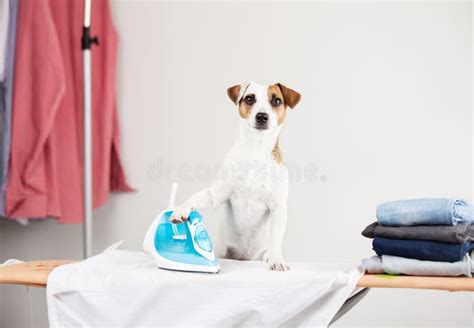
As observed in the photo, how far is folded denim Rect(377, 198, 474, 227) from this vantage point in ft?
3.59

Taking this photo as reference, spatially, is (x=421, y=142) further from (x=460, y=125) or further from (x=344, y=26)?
(x=344, y=26)

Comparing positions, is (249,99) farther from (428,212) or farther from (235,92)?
(428,212)

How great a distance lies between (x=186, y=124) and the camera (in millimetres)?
1875

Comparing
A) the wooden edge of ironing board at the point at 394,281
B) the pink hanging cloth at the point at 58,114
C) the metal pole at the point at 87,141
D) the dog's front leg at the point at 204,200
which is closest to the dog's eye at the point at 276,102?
the dog's front leg at the point at 204,200

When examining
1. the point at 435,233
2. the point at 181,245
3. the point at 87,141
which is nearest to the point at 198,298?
the point at 181,245

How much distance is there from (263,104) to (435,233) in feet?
1.59

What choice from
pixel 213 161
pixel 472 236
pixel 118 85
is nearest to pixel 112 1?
pixel 118 85

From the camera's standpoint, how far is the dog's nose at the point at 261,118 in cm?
125

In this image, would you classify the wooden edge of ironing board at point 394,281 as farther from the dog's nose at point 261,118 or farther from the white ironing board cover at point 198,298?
the dog's nose at point 261,118

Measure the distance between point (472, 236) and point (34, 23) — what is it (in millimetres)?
1491

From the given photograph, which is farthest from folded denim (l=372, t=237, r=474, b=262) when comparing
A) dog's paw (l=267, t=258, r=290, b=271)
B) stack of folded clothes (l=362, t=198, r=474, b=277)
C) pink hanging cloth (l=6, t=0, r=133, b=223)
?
pink hanging cloth (l=6, t=0, r=133, b=223)

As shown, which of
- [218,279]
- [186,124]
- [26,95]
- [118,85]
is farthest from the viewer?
[118,85]

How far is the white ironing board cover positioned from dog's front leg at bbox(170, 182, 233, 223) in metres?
0.13

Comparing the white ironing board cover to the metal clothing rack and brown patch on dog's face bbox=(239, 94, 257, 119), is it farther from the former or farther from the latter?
the metal clothing rack
